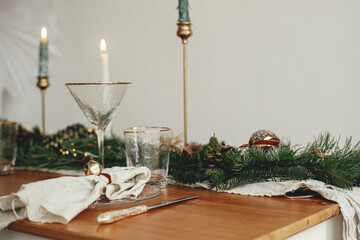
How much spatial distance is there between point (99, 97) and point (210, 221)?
0.36m

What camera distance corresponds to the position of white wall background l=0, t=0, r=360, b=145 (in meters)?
1.41

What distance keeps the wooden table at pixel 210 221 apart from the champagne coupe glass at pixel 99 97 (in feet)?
0.70

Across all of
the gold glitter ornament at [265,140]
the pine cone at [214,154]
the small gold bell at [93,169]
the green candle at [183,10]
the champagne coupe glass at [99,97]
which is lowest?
the small gold bell at [93,169]

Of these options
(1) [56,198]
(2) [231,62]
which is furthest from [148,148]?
(2) [231,62]

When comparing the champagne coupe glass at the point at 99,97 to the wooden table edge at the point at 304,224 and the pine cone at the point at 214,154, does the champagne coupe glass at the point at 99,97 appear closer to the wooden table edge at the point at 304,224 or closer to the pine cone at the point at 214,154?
the pine cone at the point at 214,154

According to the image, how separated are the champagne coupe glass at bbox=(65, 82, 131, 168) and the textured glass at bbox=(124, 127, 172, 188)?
0.07 meters

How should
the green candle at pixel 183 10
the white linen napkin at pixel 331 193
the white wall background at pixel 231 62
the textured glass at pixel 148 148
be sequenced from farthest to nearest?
the white wall background at pixel 231 62 < the green candle at pixel 183 10 < the textured glass at pixel 148 148 < the white linen napkin at pixel 331 193

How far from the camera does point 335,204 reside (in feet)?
2.19

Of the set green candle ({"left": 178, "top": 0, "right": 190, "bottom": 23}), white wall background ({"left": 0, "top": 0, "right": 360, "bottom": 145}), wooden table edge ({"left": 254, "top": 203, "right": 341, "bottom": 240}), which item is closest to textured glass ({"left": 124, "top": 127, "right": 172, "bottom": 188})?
wooden table edge ({"left": 254, "top": 203, "right": 341, "bottom": 240})

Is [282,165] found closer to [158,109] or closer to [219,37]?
[219,37]

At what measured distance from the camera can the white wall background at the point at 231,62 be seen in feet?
4.61

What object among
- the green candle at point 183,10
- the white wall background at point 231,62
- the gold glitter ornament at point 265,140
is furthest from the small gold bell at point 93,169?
the white wall background at point 231,62

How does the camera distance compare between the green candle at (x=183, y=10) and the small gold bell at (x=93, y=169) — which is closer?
the small gold bell at (x=93, y=169)

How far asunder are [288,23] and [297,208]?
3.27 ft
